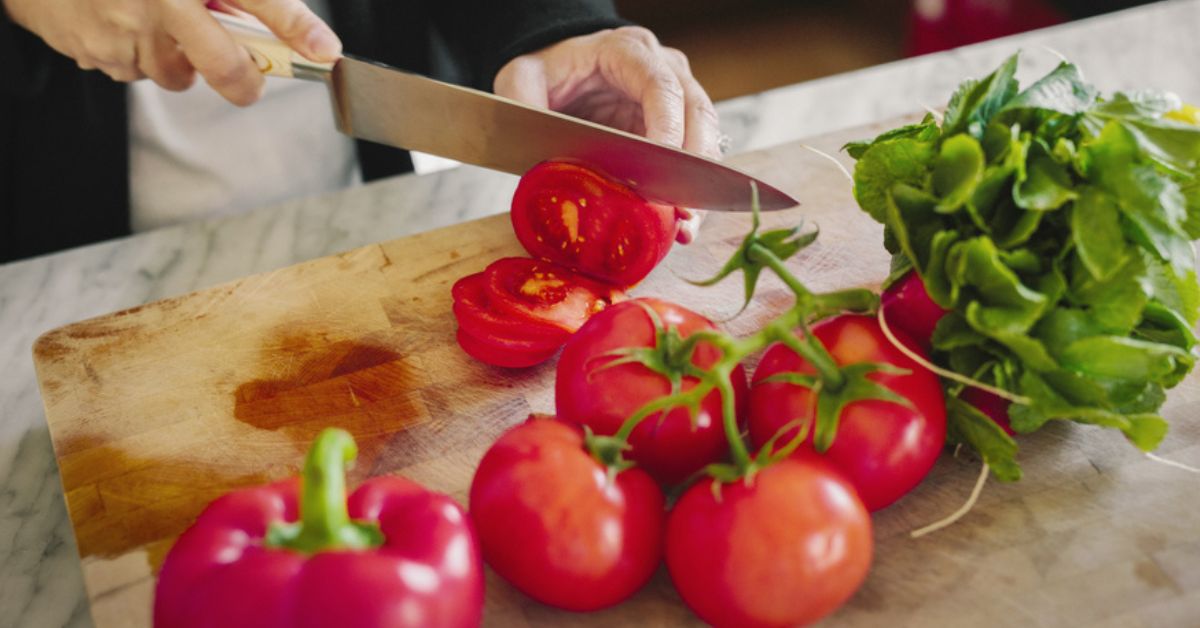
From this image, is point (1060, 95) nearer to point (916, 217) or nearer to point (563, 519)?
point (916, 217)

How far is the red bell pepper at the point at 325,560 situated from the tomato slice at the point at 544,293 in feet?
1.18

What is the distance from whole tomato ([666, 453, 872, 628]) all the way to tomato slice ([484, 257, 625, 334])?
0.36 meters

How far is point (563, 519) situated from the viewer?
86 centimetres

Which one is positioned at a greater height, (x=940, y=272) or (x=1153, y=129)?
(x=1153, y=129)

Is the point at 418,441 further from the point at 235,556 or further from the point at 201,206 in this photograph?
the point at 201,206

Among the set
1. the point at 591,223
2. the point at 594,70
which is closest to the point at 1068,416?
the point at 591,223

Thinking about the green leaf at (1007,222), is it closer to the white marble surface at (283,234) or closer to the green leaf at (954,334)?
the green leaf at (954,334)

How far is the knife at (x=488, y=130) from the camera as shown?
125cm

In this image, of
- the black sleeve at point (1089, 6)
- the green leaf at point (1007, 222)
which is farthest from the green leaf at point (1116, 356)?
the black sleeve at point (1089, 6)

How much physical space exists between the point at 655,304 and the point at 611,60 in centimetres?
61

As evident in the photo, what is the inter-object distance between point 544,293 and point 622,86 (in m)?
0.39

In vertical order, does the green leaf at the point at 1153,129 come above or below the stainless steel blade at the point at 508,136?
above

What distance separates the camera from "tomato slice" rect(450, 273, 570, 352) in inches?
46.0

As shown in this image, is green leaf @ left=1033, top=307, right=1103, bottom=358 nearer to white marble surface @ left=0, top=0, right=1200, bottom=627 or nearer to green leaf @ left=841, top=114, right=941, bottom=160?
green leaf @ left=841, top=114, right=941, bottom=160
